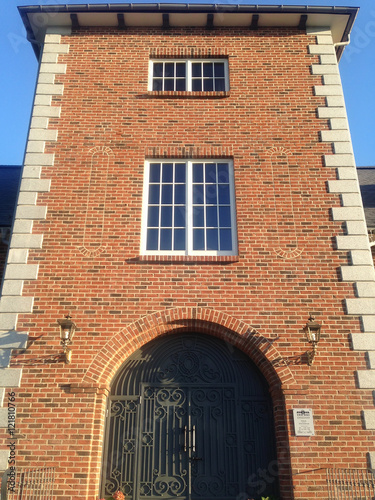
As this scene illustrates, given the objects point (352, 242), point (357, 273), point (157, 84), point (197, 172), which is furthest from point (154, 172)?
point (357, 273)

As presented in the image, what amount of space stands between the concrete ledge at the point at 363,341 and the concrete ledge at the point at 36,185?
19.0 feet

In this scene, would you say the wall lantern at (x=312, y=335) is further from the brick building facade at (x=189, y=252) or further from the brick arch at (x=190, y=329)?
the brick arch at (x=190, y=329)

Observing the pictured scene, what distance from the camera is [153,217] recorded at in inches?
318

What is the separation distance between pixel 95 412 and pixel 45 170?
14.4 ft

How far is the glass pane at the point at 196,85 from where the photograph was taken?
943 cm

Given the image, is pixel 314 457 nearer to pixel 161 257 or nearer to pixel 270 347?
pixel 270 347

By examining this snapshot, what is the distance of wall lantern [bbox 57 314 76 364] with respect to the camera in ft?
21.8

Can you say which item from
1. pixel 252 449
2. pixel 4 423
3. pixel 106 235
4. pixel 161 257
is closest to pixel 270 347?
pixel 252 449

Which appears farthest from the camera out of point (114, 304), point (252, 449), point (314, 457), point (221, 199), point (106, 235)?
point (221, 199)

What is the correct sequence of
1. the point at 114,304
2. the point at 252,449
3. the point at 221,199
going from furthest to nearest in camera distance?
the point at 221,199, the point at 114,304, the point at 252,449

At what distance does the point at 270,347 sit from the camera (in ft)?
22.6

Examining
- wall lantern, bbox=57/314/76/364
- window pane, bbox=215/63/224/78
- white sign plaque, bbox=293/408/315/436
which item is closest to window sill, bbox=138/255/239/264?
wall lantern, bbox=57/314/76/364

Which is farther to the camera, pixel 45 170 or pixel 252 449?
pixel 45 170

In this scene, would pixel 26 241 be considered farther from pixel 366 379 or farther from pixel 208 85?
pixel 366 379
